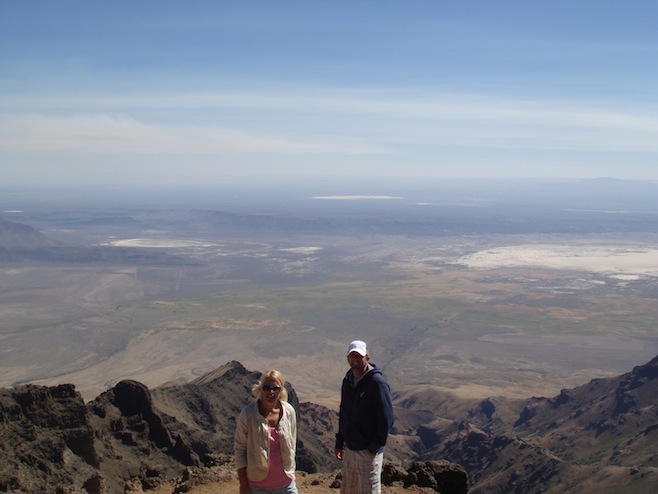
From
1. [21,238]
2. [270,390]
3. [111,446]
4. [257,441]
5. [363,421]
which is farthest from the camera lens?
[21,238]

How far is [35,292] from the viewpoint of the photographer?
351ft

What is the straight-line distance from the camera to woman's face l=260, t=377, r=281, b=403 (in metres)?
6.93

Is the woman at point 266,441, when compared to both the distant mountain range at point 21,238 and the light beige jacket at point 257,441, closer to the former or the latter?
the light beige jacket at point 257,441

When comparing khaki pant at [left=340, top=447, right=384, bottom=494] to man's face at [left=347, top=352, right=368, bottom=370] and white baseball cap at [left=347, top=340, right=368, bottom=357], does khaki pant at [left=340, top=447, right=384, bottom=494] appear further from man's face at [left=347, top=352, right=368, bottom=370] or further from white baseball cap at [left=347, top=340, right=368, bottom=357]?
white baseball cap at [left=347, top=340, right=368, bottom=357]

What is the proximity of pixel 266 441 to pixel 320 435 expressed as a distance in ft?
98.7

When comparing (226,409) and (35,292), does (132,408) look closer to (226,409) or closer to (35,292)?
(226,409)

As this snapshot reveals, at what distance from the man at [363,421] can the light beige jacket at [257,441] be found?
969mm

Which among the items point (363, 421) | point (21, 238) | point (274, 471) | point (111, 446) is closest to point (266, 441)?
point (274, 471)

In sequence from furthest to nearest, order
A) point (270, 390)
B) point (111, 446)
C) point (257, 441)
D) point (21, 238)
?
point (21, 238)
point (111, 446)
point (257, 441)
point (270, 390)

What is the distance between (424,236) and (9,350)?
137 metres

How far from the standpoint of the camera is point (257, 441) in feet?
23.2

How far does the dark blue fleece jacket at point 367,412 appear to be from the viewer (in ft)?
25.5

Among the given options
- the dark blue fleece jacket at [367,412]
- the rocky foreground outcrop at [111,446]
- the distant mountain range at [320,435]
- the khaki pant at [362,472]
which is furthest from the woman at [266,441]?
the distant mountain range at [320,435]

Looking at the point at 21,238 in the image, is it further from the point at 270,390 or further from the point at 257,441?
the point at 270,390
